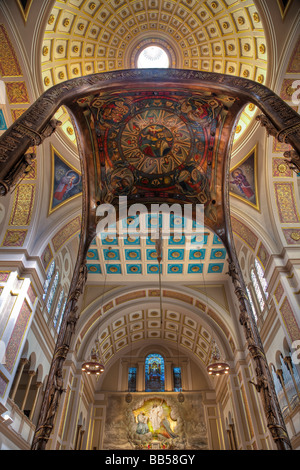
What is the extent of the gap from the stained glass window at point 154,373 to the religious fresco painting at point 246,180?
44.6ft

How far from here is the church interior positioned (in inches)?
293

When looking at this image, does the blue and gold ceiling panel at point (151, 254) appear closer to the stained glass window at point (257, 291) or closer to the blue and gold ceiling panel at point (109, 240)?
the blue and gold ceiling panel at point (109, 240)

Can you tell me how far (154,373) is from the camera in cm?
2119

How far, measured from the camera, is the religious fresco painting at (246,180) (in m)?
12.4

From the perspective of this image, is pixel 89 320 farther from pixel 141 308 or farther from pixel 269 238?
pixel 269 238

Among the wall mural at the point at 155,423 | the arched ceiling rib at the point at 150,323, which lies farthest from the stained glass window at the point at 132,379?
the arched ceiling rib at the point at 150,323

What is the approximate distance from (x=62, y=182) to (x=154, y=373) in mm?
14460

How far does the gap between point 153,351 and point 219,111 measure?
57.7 ft

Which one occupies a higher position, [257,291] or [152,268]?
[152,268]

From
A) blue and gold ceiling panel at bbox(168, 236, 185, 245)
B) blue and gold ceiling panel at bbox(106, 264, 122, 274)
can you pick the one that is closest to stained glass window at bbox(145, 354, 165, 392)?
blue and gold ceiling panel at bbox(106, 264, 122, 274)

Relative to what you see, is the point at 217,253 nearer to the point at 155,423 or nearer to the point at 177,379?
the point at 177,379

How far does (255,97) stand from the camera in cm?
667

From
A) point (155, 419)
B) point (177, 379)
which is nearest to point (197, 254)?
point (177, 379)

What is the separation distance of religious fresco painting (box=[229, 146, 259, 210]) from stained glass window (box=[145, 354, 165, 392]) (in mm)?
13596
